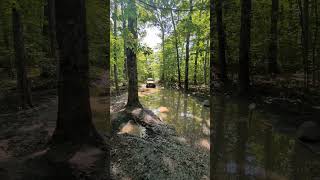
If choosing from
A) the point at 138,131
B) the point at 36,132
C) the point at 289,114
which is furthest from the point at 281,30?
the point at 36,132

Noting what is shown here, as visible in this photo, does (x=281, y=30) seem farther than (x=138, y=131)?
Yes

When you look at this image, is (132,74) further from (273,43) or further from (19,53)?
(273,43)

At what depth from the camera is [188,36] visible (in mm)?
25094

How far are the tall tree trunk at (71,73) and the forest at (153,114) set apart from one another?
0.02 m

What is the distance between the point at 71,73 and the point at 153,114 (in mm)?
6935

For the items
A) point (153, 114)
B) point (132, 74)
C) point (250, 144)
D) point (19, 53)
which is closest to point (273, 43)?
point (153, 114)

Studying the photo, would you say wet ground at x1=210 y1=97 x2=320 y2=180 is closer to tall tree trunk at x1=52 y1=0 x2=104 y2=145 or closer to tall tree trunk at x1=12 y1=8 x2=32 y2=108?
tall tree trunk at x1=52 y1=0 x2=104 y2=145

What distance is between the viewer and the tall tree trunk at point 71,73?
5.16 meters

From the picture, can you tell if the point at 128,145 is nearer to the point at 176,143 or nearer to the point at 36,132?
the point at 176,143

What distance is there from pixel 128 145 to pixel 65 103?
2.39 m

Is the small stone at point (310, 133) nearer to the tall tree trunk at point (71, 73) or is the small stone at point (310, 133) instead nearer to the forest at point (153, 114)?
the forest at point (153, 114)

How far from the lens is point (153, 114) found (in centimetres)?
1187

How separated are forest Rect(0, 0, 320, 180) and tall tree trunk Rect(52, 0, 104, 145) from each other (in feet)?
0.06

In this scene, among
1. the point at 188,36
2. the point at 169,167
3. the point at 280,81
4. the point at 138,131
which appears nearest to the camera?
the point at 169,167
